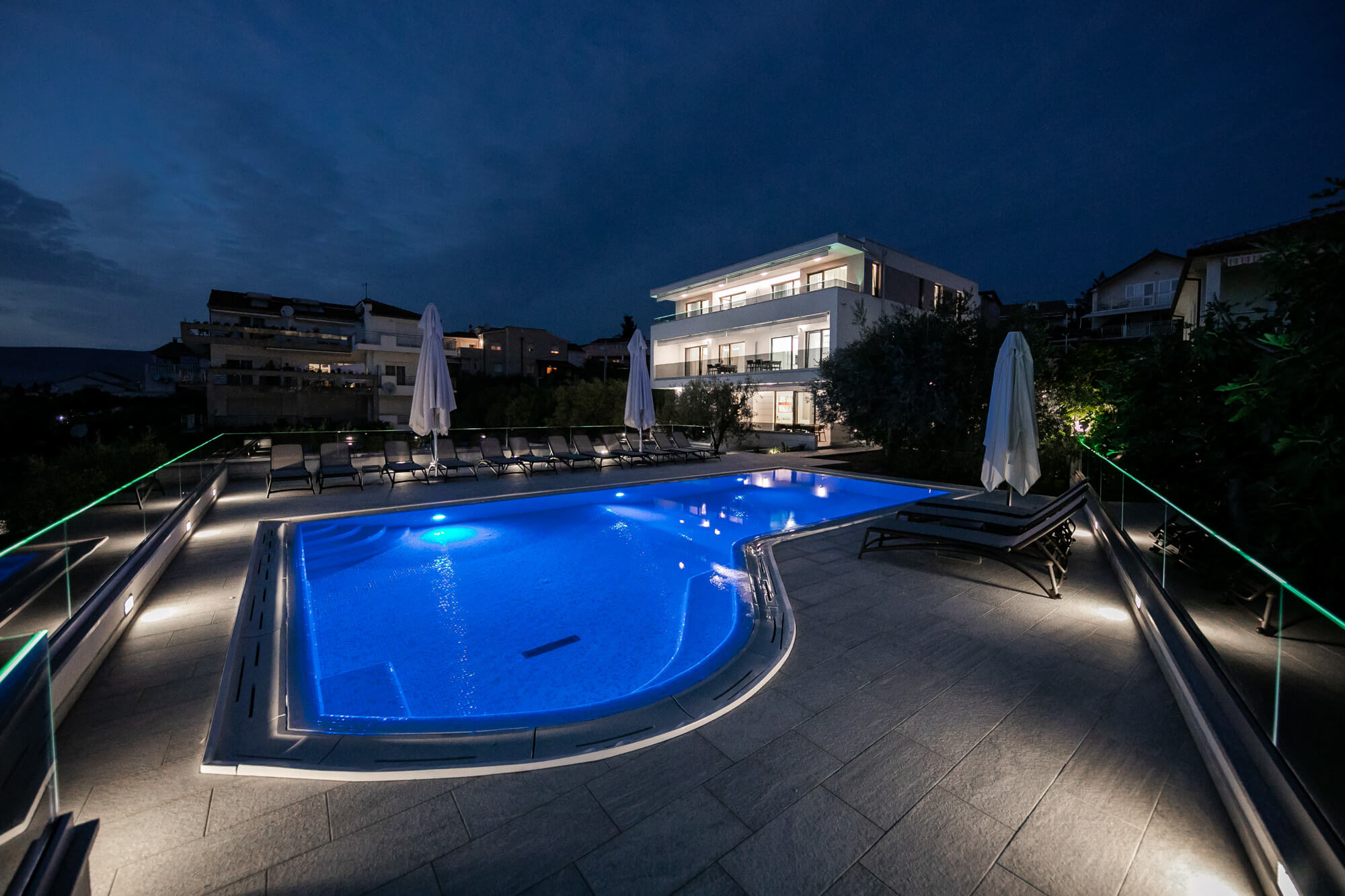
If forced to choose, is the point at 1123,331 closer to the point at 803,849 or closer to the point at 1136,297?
the point at 1136,297

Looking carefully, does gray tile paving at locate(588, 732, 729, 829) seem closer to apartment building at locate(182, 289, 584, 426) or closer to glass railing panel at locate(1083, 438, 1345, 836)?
glass railing panel at locate(1083, 438, 1345, 836)

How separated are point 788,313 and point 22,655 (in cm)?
2389

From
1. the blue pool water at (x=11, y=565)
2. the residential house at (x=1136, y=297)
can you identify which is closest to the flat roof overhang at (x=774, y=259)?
the blue pool water at (x=11, y=565)

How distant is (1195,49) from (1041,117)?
13305mm

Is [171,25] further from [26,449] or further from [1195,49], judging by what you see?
[1195,49]

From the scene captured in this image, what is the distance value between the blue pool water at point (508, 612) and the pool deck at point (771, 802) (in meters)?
0.61

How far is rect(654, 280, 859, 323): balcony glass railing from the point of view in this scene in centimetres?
2192

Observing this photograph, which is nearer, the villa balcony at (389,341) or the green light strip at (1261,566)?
the green light strip at (1261,566)

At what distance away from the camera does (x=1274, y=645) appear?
2.16 meters

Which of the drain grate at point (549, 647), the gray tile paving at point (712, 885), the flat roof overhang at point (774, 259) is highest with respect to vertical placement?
the flat roof overhang at point (774, 259)

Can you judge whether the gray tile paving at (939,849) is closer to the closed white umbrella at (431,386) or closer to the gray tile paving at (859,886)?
the gray tile paving at (859,886)

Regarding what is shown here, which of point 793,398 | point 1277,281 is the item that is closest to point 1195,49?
point 793,398

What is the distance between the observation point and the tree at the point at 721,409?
782 inches

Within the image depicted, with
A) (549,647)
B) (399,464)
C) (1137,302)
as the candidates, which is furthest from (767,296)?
(1137,302)
